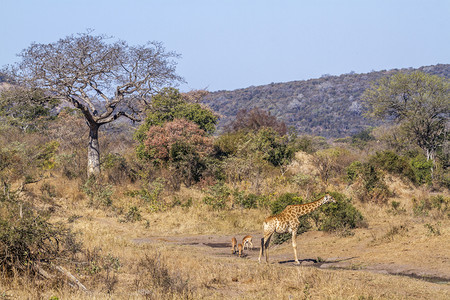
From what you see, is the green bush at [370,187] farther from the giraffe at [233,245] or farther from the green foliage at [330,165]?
the giraffe at [233,245]

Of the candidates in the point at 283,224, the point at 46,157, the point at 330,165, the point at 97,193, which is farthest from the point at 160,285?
the point at 330,165

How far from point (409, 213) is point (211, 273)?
40.9 ft

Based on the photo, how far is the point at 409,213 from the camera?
20438 millimetres

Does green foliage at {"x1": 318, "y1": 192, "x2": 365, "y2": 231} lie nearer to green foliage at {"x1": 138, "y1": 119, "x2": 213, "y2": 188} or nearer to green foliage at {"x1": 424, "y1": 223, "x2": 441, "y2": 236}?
green foliage at {"x1": 424, "y1": 223, "x2": 441, "y2": 236}

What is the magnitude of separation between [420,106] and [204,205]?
755 inches

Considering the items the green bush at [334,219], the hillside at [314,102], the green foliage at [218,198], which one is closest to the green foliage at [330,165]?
the green foliage at [218,198]

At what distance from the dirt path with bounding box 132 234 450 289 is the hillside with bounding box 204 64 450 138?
6221 centimetres

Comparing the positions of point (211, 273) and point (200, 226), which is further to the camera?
point (200, 226)

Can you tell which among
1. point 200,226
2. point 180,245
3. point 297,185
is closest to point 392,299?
point 180,245

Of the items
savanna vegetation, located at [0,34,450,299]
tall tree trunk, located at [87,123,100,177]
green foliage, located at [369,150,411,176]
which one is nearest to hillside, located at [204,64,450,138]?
savanna vegetation, located at [0,34,450,299]

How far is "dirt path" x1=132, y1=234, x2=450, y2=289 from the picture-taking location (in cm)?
1155

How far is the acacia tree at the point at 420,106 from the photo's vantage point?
111 feet

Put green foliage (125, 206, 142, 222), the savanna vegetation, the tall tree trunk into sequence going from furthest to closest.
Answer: the tall tree trunk < green foliage (125, 206, 142, 222) < the savanna vegetation

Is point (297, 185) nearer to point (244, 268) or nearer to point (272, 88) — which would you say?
point (244, 268)
